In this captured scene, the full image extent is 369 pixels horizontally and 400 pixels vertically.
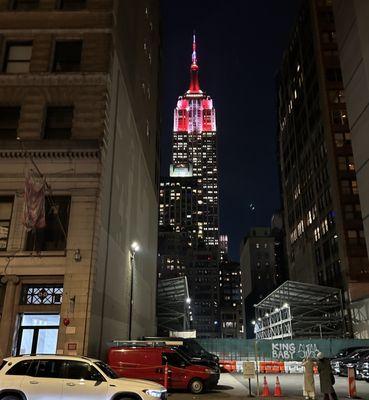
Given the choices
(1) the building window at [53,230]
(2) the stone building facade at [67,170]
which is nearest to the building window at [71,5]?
(2) the stone building facade at [67,170]

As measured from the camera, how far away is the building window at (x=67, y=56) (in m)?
29.8

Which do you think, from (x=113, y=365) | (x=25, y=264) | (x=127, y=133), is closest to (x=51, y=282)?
(x=25, y=264)

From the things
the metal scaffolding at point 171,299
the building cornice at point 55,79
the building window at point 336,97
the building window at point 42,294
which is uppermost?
the building window at point 336,97

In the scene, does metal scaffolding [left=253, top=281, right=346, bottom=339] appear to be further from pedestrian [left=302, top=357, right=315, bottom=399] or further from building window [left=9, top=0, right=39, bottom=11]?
building window [left=9, top=0, right=39, bottom=11]

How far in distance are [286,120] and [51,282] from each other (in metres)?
91.8

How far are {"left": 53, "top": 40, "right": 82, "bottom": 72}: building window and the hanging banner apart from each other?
31.9 ft

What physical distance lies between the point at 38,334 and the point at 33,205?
22.7ft

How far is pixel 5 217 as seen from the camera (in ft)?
85.4

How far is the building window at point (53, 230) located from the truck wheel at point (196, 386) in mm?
10196

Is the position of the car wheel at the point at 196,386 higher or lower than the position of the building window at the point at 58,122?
lower

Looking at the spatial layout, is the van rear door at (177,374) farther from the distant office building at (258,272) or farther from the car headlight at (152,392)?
the distant office building at (258,272)

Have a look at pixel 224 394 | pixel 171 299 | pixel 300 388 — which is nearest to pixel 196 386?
pixel 224 394

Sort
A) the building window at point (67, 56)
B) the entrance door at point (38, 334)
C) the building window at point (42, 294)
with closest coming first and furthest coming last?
the entrance door at point (38, 334)
the building window at point (42, 294)
the building window at point (67, 56)

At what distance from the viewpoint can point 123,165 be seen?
1296 inches
